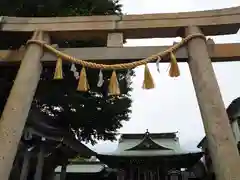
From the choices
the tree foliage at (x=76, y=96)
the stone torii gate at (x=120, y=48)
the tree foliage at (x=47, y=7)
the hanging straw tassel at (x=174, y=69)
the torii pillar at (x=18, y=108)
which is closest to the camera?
the torii pillar at (x=18, y=108)

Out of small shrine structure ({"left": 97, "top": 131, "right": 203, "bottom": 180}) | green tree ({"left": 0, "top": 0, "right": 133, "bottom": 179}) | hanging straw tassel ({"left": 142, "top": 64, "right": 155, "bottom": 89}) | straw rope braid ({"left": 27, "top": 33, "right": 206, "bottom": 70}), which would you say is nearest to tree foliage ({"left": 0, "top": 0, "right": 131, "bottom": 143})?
green tree ({"left": 0, "top": 0, "right": 133, "bottom": 179})

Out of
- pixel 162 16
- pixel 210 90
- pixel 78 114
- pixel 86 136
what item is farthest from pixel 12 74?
pixel 210 90

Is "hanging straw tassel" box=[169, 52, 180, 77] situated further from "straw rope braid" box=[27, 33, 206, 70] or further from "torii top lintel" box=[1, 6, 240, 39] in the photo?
"torii top lintel" box=[1, 6, 240, 39]

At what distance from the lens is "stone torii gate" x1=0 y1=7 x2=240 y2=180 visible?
3.50 m

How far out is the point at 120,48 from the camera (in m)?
4.30

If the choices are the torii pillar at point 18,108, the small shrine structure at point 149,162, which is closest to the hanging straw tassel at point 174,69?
the torii pillar at point 18,108

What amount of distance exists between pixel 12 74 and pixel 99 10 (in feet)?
8.76

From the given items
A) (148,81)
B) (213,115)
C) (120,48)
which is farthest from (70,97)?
(213,115)

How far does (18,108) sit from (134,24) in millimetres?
2132

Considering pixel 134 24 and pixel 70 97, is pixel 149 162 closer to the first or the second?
pixel 70 97

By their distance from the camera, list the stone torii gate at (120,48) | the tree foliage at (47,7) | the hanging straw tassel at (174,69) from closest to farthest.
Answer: the stone torii gate at (120,48) < the hanging straw tassel at (174,69) < the tree foliage at (47,7)

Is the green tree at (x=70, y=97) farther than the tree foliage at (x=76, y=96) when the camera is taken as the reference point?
No

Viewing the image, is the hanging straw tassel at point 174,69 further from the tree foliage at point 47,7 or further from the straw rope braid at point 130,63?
the tree foliage at point 47,7

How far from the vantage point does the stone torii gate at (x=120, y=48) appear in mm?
3504
